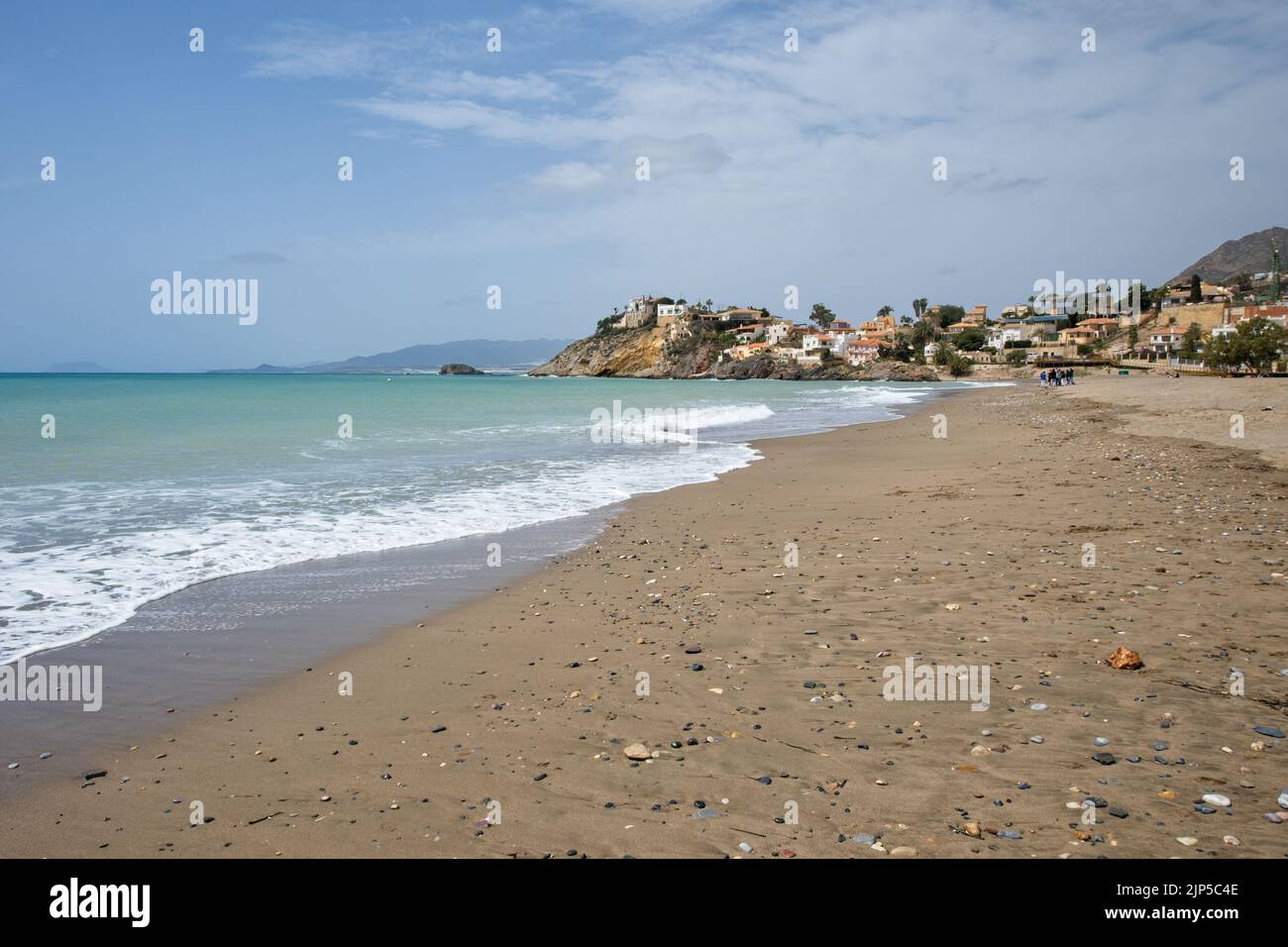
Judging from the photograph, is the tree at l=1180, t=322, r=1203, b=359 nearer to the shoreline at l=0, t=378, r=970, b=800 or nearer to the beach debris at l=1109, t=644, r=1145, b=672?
the beach debris at l=1109, t=644, r=1145, b=672

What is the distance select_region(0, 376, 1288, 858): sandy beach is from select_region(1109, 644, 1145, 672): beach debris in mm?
44

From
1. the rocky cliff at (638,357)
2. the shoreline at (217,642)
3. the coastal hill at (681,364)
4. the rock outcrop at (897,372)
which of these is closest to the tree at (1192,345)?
the rock outcrop at (897,372)

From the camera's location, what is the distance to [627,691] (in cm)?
537

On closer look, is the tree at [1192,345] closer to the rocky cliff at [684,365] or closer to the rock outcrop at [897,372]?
the rock outcrop at [897,372]

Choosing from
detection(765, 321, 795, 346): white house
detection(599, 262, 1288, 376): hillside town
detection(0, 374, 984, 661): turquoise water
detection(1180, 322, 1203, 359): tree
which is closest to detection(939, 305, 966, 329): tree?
detection(599, 262, 1288, 376): hillside town

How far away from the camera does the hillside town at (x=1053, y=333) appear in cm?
8173

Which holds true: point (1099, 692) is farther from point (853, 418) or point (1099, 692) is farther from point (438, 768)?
point (853, 418)

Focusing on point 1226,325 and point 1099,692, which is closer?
point 1099,692

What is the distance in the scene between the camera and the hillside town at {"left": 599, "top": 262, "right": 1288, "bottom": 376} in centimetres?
8173

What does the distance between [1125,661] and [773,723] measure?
8.63ft

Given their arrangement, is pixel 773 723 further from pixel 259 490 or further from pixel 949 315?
pixel 949 315
